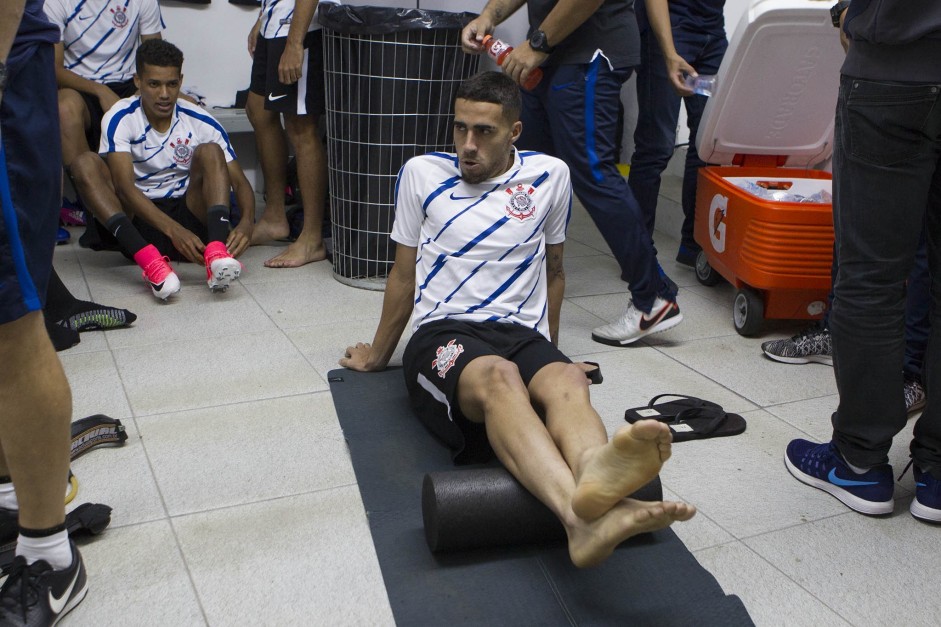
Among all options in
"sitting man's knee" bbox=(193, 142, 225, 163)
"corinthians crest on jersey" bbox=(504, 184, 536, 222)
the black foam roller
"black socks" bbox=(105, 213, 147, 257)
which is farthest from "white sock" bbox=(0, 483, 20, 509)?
"sitting man's knee" bbox=(193, 142, 225, 163)

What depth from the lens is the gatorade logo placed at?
3010mm

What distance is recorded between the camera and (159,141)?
3396 millimetres

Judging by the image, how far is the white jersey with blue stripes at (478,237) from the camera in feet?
6.85

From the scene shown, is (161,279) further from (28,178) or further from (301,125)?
(28,178)

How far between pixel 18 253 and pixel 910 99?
157 cm

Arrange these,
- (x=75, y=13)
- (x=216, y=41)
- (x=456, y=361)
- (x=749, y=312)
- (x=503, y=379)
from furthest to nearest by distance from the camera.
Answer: (x=216, y=41) < (x=75, y=13) < (x=749, y=312) < (x=456, y=361) < (x=503, y=379)

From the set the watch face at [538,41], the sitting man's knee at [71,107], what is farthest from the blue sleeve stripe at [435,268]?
the sitting man's knee at [71,107]

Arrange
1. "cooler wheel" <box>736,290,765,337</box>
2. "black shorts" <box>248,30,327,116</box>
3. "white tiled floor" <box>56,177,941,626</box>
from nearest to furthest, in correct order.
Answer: "white tiled floor" <box>56,177,941,626</box> < "cooler wheel" <box>736,290,765,337</box> < "black shorts" <box>248,30,327,116</box>

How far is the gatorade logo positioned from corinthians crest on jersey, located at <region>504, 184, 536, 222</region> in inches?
42.8

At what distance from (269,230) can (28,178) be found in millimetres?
2487

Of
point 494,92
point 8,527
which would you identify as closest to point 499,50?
point 494,92

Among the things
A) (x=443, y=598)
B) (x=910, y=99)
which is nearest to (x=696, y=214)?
(x=910, y=99)

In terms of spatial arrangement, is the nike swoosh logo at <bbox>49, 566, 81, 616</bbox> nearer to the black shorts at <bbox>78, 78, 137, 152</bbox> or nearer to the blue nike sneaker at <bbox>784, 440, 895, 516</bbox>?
the blue nike sneaker at <bbox>784, 440, 895, 516</bbox>

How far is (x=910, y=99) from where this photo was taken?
1.69m
